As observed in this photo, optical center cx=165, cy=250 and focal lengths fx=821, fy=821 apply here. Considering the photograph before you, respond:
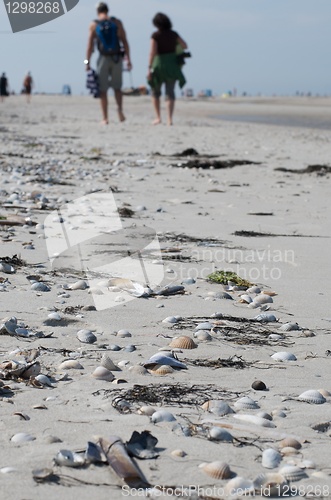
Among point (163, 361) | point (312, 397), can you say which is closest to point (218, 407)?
point (312, 397)

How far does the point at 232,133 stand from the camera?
16922 mm

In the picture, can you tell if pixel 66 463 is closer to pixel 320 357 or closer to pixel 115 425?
pixel 115 425

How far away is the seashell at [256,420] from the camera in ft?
8.46

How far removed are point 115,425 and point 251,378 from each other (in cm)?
68

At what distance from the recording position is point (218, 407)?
8.85 feet

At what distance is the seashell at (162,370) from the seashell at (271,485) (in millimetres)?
882

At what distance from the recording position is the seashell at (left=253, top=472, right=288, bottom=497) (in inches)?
84.3

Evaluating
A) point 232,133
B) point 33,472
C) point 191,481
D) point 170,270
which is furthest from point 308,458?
point 232,133

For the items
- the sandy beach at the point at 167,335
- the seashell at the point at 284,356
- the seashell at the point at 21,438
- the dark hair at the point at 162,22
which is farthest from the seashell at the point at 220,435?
the dark hair at the point at 162,22

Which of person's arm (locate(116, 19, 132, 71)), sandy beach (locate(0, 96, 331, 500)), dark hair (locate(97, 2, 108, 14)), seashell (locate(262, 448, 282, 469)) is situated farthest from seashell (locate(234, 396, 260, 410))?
dark hair (locate(97, 2, 108, 14))

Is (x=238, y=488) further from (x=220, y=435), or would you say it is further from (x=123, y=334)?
(x=123, y=334)

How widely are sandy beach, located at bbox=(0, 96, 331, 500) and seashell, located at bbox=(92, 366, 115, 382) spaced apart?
3cm

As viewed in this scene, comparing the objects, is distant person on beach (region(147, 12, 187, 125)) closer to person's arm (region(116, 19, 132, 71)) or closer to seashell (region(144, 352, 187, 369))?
person's arm (region(116, 19, 132, 71))

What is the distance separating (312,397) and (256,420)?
0.28 meters
